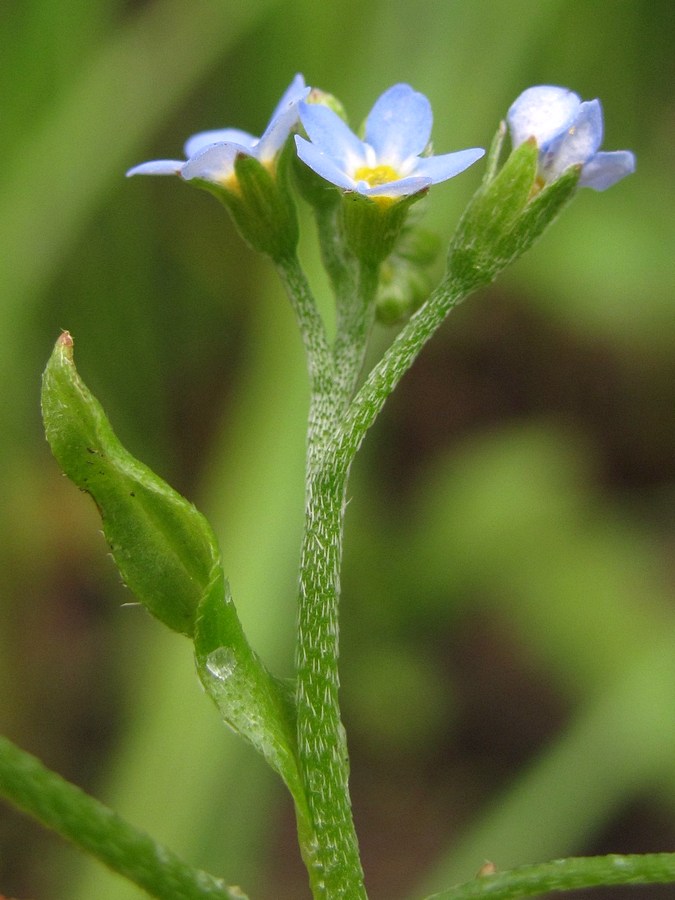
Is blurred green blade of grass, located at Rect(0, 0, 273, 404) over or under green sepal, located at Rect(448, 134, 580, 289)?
over

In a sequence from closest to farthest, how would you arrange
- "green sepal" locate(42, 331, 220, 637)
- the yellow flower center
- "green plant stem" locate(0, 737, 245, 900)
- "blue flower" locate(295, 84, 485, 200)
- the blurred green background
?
"green plant stem" locate(0, 737, 245, 900)
"green sepal" locate(42, 331, 220, 637)
"blue flower" locate(295, 84, 485, 200)
the yellow flower center
the blurred green background

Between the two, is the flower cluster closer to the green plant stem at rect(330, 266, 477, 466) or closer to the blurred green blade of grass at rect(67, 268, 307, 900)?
the green plant stem at rect(330, 266, 477, 466)

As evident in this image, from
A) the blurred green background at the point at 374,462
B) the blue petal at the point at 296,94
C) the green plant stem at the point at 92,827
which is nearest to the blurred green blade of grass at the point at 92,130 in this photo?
the blurred green background at the point at 374,462

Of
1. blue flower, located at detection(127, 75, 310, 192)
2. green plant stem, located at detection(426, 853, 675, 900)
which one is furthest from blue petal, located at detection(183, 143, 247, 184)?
green plant stem, located at detection(426, 853, 675, 900)

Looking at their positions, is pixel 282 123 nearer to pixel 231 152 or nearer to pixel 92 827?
pixel 231 152

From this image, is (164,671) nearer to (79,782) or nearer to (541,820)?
(79,782)

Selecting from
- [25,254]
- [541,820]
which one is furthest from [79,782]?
[25,254]

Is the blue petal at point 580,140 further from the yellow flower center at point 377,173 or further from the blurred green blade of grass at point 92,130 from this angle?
the blurred green blade of grass at point 92,130
